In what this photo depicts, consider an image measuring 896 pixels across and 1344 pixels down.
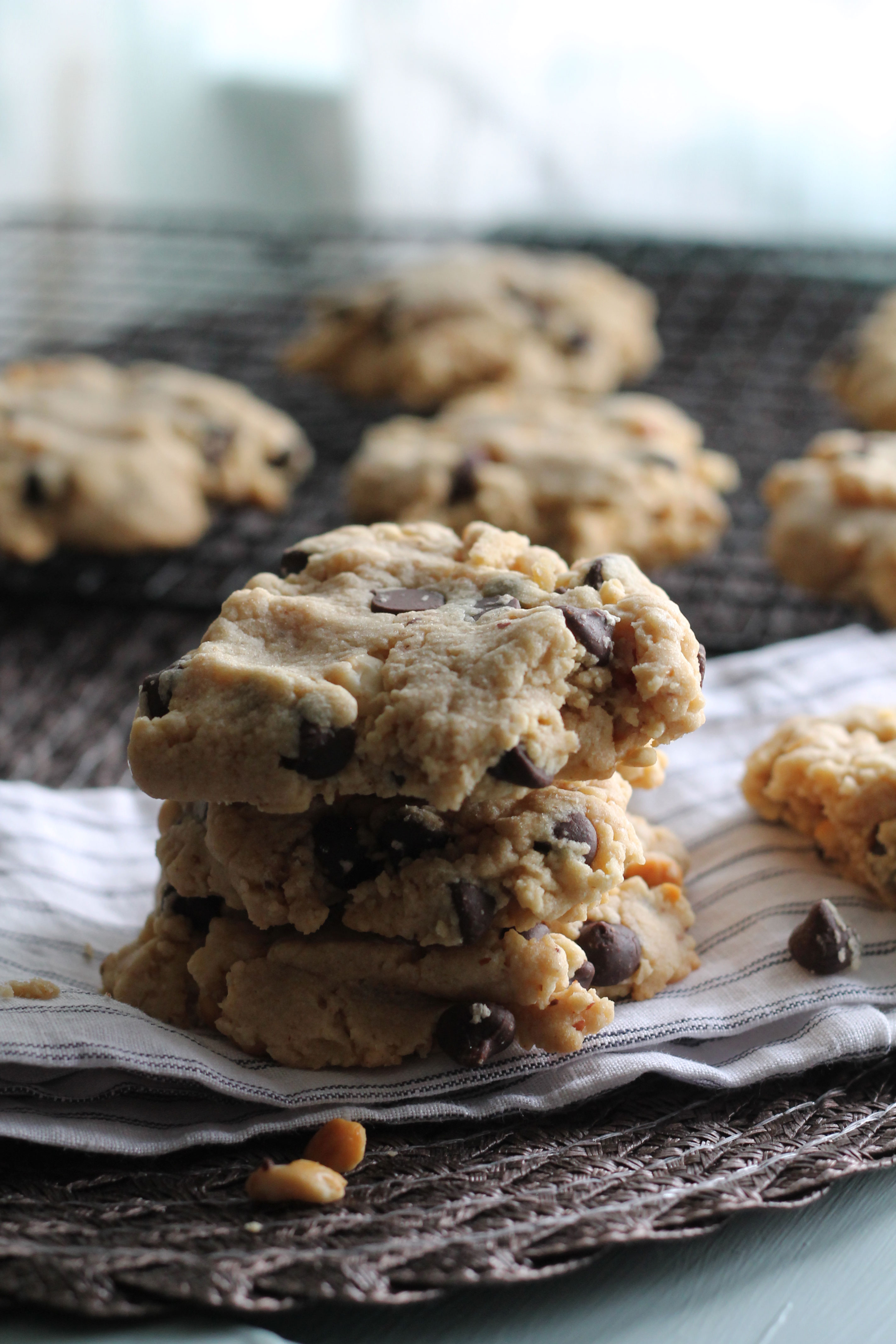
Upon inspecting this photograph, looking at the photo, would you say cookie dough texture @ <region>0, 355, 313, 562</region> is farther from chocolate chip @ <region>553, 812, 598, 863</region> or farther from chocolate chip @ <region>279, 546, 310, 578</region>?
chocolate chip @ <region>553, 812, 598, 863</region>

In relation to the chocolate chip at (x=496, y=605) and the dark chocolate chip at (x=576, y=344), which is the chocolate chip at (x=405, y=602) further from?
the dark chocolate chip at (x=576, y=344)

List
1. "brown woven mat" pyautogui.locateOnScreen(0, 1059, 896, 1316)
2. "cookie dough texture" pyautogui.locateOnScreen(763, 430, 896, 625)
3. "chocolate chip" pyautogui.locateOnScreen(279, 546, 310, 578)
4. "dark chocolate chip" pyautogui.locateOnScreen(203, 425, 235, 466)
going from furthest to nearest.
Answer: "dark chocolate chip" pyautogui.locateOnScreen(203, 425, 235, 466) < "cookie dough texture" pyautogui.locateOnScreen(763, 430, 896, 625) < "chocolate chip" pyautogui.locateOnScreen(279, 546, 310, 578) < "brown woven mat" pyautogui.locateOnScreen(0, 1059, 896, 1316)

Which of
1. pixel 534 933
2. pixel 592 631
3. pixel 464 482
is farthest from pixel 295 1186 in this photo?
pixel 464 482

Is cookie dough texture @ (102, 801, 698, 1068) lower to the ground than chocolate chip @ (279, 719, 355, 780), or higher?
lower

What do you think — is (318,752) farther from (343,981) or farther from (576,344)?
(576,344)

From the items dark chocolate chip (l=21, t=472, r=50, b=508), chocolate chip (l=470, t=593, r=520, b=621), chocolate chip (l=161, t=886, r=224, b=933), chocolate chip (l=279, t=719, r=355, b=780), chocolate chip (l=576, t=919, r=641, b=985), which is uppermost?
chocolate chip (l=470, t=593, r=520, b=621)

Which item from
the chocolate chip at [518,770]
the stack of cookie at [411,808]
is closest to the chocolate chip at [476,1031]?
the stack of cookie at [411,808]

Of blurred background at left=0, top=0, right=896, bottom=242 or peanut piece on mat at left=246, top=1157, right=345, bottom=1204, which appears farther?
blurred background at left=0, top=0, right=896, bottom=242

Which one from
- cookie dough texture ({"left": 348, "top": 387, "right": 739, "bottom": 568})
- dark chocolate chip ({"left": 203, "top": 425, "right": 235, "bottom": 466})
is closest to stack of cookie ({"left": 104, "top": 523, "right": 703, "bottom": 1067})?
cookie dough texture ({"left": 348, "top": 387, "right": 739, "bottom": 568})
